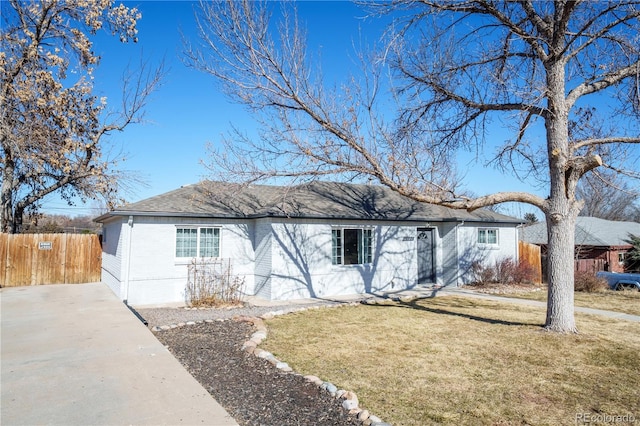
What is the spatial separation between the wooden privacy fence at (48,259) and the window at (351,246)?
969 centimetres

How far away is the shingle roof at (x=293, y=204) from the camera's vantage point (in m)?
12.2

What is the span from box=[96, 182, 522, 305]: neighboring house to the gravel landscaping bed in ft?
12.4

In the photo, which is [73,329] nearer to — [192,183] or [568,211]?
[192,183]

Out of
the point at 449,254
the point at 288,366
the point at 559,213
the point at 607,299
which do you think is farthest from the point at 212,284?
the point at 607,299

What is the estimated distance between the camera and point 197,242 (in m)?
12.5

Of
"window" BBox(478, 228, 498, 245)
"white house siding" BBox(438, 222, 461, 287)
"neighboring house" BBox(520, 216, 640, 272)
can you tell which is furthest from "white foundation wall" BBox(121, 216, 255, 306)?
"neighboring house" BBox(520, 216, 640, 272)

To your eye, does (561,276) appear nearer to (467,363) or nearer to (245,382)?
(467,363)

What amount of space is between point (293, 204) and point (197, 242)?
3.38 meters

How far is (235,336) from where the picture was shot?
759cm

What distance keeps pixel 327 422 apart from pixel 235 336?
3.98 metres

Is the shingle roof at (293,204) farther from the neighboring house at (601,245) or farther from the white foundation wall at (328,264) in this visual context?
the neighboring house at (601,245)

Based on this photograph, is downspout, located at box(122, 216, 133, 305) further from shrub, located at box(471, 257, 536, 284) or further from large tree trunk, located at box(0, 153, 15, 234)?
shrub, located at box(471, 257, 536, 284)

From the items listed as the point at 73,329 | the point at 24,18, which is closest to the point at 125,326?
the point at 73,329

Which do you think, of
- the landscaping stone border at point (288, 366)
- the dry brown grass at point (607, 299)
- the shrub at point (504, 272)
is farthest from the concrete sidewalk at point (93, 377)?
the shrub at point (504, 272)
